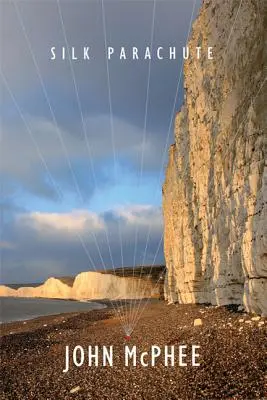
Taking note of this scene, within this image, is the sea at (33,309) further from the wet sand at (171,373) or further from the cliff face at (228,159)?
the wet sand at (171,373)

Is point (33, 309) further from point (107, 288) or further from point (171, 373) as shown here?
point (171, 373)

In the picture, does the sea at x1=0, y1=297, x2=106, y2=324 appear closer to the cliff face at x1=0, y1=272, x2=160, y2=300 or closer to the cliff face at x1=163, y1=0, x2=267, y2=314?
the cliff face at x1=0, y1=272, x2=160, y2=300

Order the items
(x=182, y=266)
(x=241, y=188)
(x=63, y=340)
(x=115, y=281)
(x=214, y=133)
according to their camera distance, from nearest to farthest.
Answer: (x=241, y=188) → (x=63, y=340) → (x=214, y=133) → (x=182, y=266) → (x=115, y=281)

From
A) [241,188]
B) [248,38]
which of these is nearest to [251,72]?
[248,38]

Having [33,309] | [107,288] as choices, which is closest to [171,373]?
[33,309]

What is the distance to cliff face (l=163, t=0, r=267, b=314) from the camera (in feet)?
46.8

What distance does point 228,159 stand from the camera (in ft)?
64.1

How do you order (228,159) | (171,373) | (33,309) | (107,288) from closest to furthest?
(171,373) < (228,159) < (33,309) < (107,288)

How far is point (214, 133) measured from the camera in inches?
896

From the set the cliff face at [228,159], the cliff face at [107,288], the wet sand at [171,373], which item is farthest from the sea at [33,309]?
the wet sand at [171,373]

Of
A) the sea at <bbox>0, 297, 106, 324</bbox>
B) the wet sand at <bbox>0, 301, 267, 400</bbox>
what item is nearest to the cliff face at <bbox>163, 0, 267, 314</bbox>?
the wet sand at <bbox>0, 301, 267, 400</bbox>

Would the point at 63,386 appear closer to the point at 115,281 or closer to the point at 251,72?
the point at 251,72

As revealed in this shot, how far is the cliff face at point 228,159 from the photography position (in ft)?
46.8

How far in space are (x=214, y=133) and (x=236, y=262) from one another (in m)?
8.42
